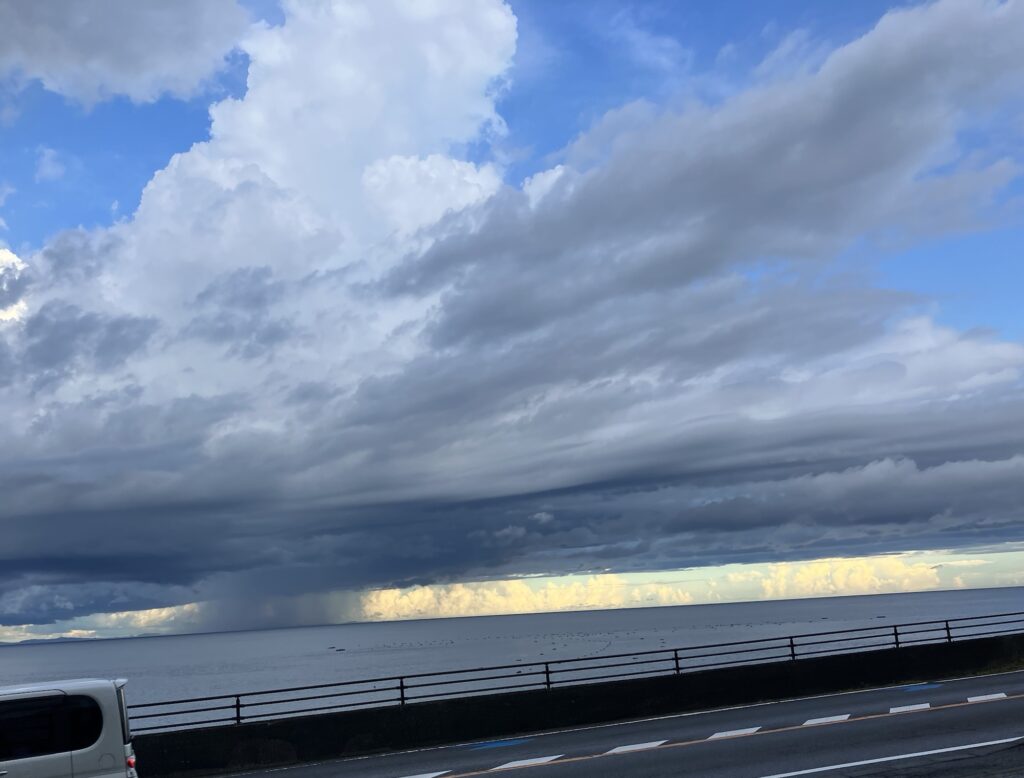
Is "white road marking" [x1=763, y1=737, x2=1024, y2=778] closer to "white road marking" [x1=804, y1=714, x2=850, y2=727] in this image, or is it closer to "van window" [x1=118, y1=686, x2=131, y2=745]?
"white road marking" [x1=804, y1=714, x2=850, y2=727]

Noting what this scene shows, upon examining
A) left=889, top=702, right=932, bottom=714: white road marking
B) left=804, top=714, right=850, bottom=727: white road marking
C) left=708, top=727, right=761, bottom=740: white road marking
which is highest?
left=708, top=727, right=761, bottom=740: white road marking

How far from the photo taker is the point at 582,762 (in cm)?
1662

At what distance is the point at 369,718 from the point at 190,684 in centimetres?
14270

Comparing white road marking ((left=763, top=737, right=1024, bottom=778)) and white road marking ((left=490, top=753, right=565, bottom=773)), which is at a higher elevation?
white road marking ((left=490, top=753, right=565, bottom=773))

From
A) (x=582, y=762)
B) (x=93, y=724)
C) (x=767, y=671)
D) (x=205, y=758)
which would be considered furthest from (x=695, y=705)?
(x=93, y=724)

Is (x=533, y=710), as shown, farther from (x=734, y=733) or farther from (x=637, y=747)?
(x=734, y=733)

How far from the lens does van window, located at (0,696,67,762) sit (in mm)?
10555

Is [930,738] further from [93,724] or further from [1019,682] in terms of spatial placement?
[93,724]

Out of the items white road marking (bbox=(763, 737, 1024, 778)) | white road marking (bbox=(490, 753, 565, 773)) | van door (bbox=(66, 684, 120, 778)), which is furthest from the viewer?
white road marking (bbox=(490, 753, 565, 773))

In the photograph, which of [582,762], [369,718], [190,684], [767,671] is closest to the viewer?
[582,762]

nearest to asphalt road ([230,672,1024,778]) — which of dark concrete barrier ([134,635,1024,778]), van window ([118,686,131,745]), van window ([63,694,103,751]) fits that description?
dark concrete barrier ([134,635,1024,778])

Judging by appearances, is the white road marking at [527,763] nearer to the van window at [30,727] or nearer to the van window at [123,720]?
the van window at [123,720]

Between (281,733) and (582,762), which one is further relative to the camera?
(281,733)

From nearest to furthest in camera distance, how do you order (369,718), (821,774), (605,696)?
(821,774), (369,718), (605,696)
